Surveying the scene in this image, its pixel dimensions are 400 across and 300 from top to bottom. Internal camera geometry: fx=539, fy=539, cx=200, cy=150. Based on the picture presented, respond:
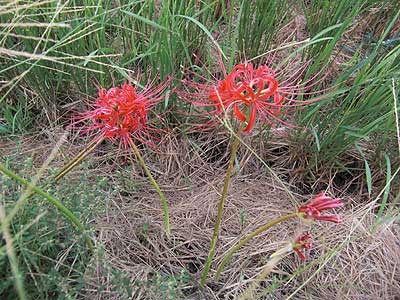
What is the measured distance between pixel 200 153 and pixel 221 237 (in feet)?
1.26

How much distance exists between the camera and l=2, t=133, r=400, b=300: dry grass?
1.53 meters

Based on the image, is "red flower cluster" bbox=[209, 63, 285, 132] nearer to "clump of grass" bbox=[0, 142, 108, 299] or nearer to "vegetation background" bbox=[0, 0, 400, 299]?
"vegetation background" bbox=[0, 0, 400, 299]

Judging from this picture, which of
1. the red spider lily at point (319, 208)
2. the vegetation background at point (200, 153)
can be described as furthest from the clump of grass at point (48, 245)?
the red spider lily at point (319, 208)

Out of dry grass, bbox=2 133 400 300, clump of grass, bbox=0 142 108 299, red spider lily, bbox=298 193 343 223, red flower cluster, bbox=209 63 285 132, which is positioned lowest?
dry grass, bbox=2 133 400 300

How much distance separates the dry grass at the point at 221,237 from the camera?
1527 mm

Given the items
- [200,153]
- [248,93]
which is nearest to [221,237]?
[200,153]

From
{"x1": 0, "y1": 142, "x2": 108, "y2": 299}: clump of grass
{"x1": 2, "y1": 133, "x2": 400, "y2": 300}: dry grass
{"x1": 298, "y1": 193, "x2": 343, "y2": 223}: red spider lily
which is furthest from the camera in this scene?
{"x1": 2, "y1": 133, "x2": 400, "y2": 300}: dry grass

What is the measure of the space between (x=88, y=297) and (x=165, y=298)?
0.69 feet

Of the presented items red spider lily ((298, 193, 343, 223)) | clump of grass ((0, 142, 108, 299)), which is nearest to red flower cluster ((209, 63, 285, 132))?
red spider lily ((298, 193, 343, 223))

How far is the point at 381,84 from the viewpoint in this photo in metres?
1.76

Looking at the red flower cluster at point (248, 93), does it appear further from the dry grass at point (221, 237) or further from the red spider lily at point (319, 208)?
the dry grass at point (221, 237)

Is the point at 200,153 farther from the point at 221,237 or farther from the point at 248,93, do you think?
the point at 248,93

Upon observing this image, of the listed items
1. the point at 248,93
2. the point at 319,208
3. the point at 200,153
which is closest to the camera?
the point at 319,208

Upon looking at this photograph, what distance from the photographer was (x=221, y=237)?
1.66 meters
